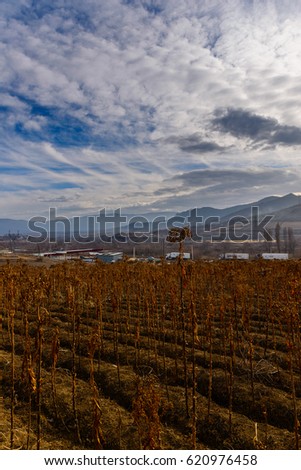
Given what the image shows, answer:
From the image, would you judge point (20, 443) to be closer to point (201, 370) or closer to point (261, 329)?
point (201, 370)

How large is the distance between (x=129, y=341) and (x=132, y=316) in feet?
12.7

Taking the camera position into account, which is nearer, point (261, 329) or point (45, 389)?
point (45, 389)

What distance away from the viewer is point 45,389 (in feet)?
29.8

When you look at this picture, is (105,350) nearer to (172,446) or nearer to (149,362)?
(149,362)

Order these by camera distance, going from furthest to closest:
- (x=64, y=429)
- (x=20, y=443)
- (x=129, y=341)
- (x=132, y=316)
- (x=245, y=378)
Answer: (x=132, y=316), (x=129, y=341), (x=245, y=378), (x=64, y=429), (x=20, y=443)

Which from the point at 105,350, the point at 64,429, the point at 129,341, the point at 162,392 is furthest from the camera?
the point at 129,341

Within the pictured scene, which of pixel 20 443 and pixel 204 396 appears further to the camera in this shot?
pixel 204 396

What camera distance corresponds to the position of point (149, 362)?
10.9m

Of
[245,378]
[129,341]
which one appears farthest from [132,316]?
[245,378]
